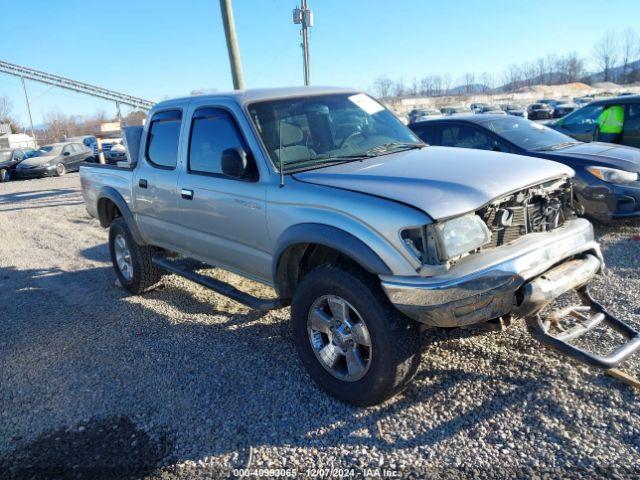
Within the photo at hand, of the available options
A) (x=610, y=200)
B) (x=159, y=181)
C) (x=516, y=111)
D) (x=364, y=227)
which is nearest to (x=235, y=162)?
(x=364, y=227)

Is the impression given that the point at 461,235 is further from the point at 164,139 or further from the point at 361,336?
the point at 164,139

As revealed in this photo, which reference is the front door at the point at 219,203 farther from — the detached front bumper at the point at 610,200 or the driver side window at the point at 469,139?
the detached front bumper at the point at 610,200

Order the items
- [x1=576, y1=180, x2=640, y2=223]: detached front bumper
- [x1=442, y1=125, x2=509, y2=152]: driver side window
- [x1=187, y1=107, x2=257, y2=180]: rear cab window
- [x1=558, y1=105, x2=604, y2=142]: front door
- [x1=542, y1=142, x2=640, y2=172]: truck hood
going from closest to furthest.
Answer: [x1=187, y1=107, x2=257, y2=180]: rear cab window
[x1=576, y1=180, x2=640, y2=223]: detached front bumper
[x1=542, y1=142, x2=640, y2=172]: truck hood
[x1=442, y1=125, x2=509, y2=152]: driver side window
[x1=558, y1=105, x2=604, y2=142]: front door

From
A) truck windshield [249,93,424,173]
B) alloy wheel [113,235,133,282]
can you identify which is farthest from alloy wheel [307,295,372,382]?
alloy wheel [113,235,133,282]

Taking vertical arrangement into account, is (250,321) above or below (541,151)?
below

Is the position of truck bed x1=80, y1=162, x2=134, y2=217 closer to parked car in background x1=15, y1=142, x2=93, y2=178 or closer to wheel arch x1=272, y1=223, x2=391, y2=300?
wheel arch x1=272, y1=223, x2=391, y2=300

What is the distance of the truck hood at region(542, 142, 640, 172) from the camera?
638 centimetres

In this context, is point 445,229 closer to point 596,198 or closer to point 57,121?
point 596,198

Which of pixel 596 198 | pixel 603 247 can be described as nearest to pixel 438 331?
pixel 603 247

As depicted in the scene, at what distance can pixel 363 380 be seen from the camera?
10.1ft

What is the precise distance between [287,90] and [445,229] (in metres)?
2.16

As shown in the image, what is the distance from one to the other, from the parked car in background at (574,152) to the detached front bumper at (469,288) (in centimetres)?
407

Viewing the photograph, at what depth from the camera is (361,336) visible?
3.04 meters

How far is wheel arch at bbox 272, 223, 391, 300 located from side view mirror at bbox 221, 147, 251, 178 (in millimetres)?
576
